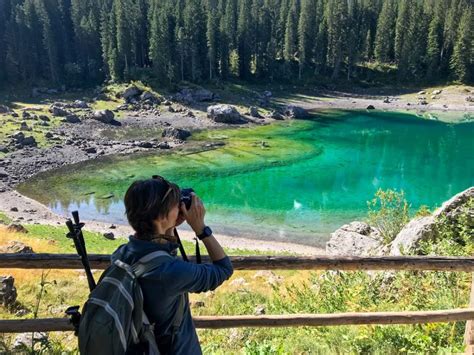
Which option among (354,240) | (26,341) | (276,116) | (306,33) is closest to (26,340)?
(26,341)

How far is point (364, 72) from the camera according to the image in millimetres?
108250

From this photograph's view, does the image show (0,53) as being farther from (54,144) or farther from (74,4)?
(54,144)

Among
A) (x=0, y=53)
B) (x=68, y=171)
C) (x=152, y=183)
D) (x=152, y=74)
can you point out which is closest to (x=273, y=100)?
(x=152, y=74)

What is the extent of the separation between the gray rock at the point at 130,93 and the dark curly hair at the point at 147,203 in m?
82.0

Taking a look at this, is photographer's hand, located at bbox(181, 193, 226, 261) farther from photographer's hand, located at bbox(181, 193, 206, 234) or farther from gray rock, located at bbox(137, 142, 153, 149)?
gray rock, located at bbox(137, 142, 153, 149)

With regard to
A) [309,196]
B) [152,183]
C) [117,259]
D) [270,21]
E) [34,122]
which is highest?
[270,21]

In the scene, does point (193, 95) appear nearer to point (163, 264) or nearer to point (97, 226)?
point (97, 226)

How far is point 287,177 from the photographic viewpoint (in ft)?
139

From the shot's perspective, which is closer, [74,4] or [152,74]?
[152,74]

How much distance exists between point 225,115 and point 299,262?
67.0 meters

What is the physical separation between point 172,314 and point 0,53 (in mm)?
108410

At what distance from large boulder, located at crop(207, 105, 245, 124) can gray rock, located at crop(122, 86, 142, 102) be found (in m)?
18.0

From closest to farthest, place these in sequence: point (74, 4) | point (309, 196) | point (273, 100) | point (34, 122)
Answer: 1. point (309, 196)
2. point (34, 122)
3. point (273, 100)
4. point (74, 4)

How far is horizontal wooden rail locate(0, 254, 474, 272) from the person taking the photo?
541 centimetres
